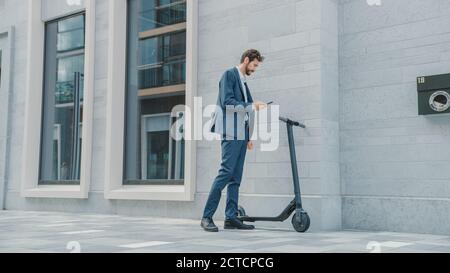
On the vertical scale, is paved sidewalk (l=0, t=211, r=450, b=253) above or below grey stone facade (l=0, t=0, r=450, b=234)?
below

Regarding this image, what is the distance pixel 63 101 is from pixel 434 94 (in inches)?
256

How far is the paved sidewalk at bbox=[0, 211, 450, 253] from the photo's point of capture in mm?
4199

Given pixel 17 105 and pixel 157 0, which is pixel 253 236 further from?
pixel 17 105

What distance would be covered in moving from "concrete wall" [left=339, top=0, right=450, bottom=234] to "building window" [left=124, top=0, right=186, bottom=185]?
8.34 feet

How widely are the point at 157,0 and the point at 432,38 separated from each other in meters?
4.43

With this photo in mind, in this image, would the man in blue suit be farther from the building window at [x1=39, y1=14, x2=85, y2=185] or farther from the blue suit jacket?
the building window at [x1=39, y1=14, x2=85, y2=185]

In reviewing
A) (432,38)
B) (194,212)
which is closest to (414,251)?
(432,38)

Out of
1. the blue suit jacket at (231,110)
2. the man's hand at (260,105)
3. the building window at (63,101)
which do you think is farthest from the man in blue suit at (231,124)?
the building window at (63,101)

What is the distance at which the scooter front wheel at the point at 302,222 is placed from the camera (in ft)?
18.4

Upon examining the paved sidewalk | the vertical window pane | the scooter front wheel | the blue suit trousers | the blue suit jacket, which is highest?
the vertical window pane

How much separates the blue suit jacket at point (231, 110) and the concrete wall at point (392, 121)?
51.8 inches

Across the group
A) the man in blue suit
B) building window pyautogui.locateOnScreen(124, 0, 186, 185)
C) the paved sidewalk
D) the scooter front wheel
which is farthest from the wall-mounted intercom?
building window pyautogui.locateOnScreen(124, 0, 186, 185)

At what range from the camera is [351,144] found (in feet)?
20.7

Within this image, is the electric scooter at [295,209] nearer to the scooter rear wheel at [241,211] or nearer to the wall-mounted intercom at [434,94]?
the scooter rear wheel at [241,211]
